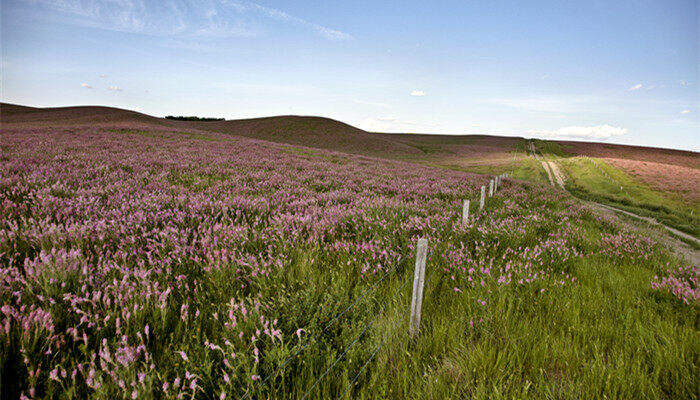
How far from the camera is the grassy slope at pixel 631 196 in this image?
19.6 meters

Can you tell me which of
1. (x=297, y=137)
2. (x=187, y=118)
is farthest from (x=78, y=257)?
(x=187, y=118)

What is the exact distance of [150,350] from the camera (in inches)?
74.2

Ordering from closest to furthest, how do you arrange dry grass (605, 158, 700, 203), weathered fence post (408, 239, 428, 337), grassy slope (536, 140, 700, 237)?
1. weathered fence post (408, 239, 428, 337)
2. grassy slope (536, 140, 700, 237)
3. dry grass (605, 158, 700, 203)

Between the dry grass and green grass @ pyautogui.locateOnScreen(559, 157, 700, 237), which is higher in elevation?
the dry grass

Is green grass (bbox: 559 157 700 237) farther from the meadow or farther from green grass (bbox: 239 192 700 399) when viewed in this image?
the meadow

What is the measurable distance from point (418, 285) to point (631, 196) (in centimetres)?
3528

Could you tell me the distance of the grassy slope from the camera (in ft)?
64.2

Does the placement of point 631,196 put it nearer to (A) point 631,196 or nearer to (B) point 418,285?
(A) point 631,196

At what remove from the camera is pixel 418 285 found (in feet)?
7.98

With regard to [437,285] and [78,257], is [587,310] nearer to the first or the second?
[437,285]

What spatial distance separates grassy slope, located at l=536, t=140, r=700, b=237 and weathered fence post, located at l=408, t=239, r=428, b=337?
22.5 meters

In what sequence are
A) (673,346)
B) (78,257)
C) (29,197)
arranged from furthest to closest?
(29,197) < (78,257) < (673,346)

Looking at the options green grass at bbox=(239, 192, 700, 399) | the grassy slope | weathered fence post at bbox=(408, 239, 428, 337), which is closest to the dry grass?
the grassy slope

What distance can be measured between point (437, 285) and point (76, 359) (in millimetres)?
3158
